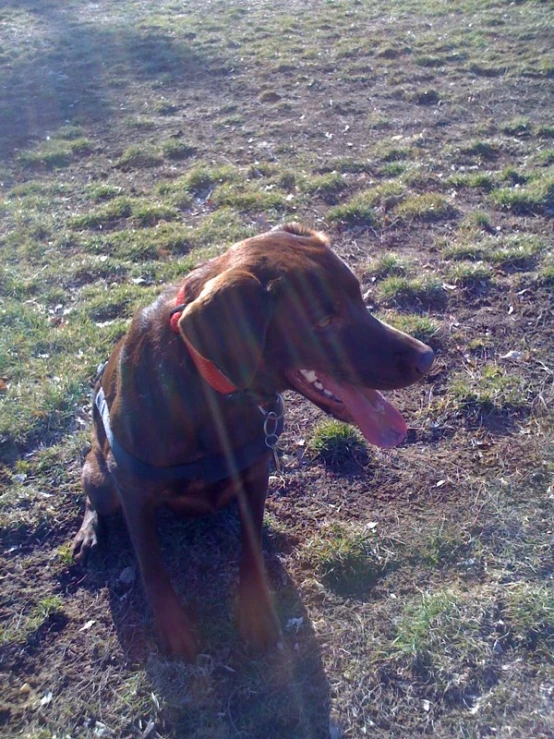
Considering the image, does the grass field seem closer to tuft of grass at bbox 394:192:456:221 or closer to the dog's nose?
tuft of grass at bbox 394:192:456:221

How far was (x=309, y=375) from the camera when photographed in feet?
9.13

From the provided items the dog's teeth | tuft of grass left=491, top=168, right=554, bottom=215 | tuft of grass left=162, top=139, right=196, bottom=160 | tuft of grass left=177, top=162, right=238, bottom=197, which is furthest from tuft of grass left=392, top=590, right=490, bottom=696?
tuft of grass left=162, top=139, right=196, bottom=160

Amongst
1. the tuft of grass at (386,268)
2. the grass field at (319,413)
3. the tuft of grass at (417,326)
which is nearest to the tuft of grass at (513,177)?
the grass field at (319,413)

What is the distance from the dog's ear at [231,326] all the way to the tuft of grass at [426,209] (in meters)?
4.14

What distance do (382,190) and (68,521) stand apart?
4434mm

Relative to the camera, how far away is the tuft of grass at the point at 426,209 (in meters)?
6.27

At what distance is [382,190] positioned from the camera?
6.63 m

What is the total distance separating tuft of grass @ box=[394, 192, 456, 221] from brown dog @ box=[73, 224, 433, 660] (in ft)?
11.4

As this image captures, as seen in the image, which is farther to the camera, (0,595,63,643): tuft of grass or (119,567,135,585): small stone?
(119,567,135,585): small stone

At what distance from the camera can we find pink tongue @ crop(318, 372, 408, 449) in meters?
2.81

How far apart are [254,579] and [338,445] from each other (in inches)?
44.6

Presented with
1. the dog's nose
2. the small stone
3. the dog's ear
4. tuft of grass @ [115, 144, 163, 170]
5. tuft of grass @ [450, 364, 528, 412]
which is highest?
the dog's ear

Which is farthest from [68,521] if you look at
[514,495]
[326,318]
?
[514,495]

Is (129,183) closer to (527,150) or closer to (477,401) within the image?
→ (527,150)
